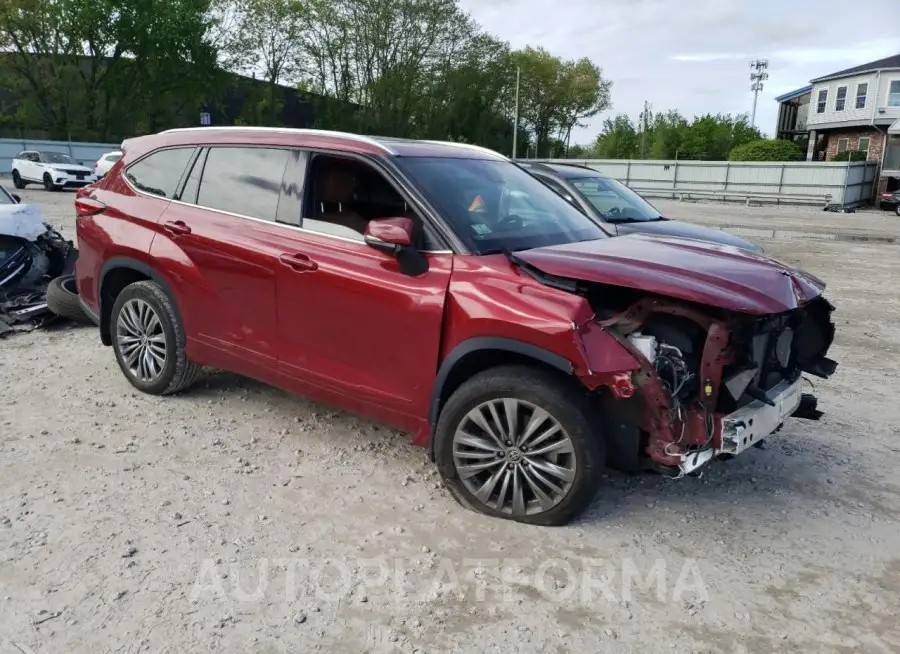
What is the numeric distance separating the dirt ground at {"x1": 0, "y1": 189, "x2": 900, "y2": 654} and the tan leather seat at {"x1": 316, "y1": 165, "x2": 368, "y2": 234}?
55.6 inches

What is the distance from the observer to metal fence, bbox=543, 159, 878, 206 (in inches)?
1326

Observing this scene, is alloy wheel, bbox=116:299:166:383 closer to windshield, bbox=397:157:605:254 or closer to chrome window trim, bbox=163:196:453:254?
chrome window trim, bbox=163:196:453:254

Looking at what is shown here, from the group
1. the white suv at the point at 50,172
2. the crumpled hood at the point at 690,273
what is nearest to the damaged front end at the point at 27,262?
the crumpled hood at the point at 690,273

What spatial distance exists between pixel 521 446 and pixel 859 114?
4760 cm

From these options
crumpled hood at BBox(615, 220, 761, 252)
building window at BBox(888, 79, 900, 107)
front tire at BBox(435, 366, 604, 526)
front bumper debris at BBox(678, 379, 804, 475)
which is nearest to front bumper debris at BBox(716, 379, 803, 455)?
front bumper debris at BBox(678, 379, 804, 475)

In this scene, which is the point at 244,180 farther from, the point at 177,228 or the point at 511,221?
the point at 511,221

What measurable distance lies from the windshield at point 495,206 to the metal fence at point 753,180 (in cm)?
2812

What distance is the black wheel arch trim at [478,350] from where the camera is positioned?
3268mm

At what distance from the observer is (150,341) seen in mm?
5078

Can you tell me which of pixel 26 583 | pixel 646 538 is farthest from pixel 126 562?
pixel 646 538

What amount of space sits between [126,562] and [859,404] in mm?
5103

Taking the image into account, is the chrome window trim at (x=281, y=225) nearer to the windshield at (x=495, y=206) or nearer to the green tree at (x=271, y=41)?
the windshield at (x=495, y=206)

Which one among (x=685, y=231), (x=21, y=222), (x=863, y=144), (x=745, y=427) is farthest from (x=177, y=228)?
(x=863, y=144)

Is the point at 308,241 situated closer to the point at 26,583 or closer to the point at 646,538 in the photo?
the point at 26,583
